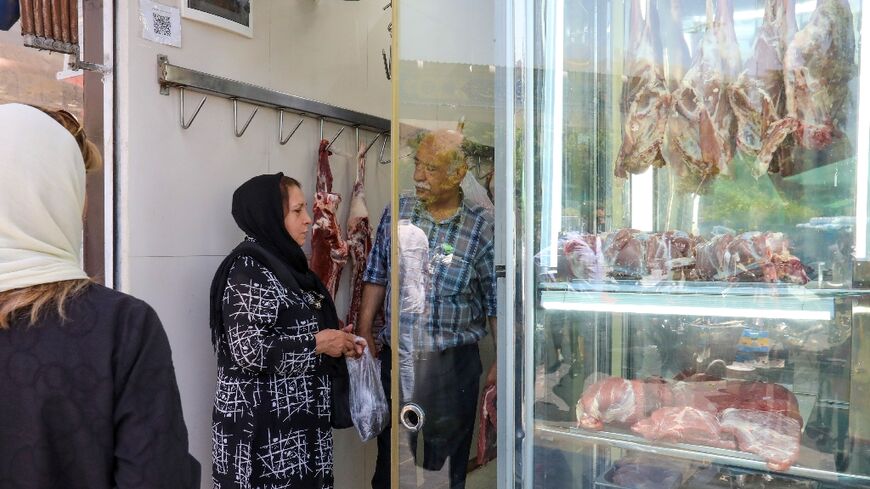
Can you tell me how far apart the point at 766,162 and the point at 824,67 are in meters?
0.27

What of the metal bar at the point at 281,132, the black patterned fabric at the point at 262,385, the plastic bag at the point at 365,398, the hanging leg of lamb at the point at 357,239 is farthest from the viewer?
the hanging leg of lamb at the point at 357,239

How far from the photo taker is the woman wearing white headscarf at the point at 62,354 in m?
1.25

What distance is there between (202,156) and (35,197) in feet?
6.06

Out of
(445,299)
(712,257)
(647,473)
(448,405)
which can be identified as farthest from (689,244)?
(448,405)

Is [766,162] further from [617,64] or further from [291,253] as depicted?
[291,253]

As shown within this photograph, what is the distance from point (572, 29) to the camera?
2123 millimetres

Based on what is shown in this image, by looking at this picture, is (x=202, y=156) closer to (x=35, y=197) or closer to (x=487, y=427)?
(x=487, y=427)

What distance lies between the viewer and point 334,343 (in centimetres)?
299

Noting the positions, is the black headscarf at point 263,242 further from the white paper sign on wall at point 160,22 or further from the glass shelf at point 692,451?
the glass shelf at point 692,451

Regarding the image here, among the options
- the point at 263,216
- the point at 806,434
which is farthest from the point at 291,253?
the point at 806,434

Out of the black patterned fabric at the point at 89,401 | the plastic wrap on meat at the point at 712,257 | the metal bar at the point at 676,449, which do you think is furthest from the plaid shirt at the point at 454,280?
the black patterned fabric at the point at 89,401

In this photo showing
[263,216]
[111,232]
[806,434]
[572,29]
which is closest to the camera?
[806,434]

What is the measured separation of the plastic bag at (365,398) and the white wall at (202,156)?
2.03ft

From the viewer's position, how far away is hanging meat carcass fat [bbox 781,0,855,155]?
1777 mm
